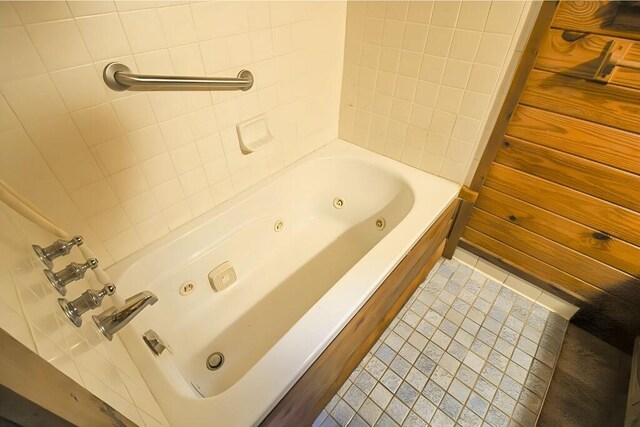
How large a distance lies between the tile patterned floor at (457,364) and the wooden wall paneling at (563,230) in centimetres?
38

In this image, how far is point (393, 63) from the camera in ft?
4.24

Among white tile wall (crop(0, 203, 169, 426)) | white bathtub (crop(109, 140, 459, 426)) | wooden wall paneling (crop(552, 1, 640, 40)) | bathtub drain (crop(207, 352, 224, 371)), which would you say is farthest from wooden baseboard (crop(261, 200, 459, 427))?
wooden wall paneling (crop(552, 1, 640, 40))

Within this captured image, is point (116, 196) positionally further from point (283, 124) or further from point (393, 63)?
point (393, 63)

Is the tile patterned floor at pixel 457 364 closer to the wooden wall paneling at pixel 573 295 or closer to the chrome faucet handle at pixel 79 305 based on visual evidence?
the wooden wall paneling at pixel 573 295

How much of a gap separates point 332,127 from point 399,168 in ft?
1.47

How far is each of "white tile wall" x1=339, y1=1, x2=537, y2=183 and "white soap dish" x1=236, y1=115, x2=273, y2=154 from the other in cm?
52

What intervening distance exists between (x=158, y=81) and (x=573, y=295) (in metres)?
1.79

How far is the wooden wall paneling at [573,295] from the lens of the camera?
120 centimetres

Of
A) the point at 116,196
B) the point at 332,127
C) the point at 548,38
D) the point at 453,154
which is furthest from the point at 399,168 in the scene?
the point at 116,196

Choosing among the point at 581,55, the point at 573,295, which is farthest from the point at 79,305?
the point at 573,295

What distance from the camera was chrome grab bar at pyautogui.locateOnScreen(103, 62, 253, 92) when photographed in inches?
30.9

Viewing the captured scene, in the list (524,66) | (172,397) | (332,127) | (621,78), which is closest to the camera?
(172,397)

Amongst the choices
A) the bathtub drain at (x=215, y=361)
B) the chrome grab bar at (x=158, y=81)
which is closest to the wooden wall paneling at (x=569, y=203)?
the chrome grab bar at (x=158, y=81)

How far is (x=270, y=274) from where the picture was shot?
1.42 metres
